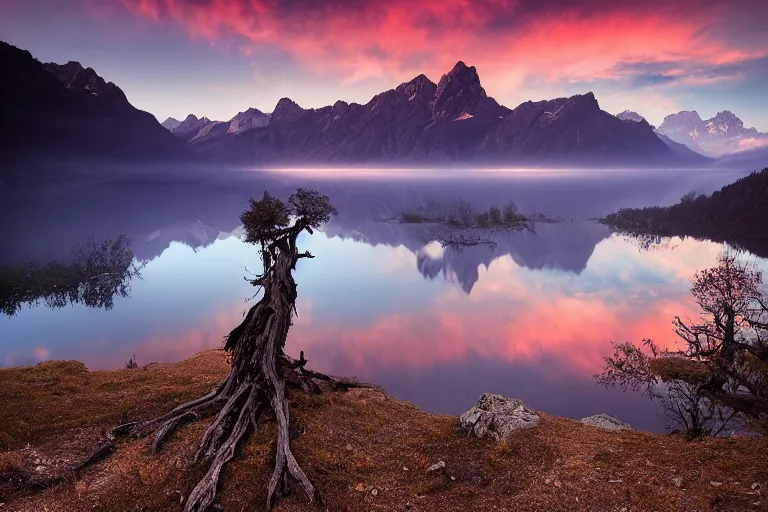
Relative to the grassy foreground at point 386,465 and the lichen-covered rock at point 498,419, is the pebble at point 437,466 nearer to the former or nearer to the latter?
the grassy foreground at point 386,465

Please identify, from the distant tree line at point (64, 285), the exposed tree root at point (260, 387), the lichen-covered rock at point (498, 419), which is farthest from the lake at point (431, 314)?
the exposed tree root at point (260, 387)

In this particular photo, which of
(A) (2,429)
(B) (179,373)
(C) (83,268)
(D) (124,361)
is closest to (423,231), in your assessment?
(C) (83,268)

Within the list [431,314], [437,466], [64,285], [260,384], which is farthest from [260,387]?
[64,285]

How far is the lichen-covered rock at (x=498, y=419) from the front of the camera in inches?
858

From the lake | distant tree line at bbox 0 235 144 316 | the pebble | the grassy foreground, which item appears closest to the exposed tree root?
the grassy foreground

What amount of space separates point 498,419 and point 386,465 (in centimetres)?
644

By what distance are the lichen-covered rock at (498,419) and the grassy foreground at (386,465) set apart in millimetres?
500

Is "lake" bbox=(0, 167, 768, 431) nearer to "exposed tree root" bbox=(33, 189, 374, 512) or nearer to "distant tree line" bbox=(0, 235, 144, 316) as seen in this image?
"distant tree line" bbox=(0, 235, 144, 316)

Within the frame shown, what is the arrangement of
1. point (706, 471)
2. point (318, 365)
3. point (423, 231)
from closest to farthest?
point (706, 471), point (318, 365), point (423, 231)

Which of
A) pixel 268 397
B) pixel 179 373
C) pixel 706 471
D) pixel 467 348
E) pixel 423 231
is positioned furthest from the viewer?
pixel 423 231

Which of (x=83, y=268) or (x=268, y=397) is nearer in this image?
(x=268, y=397)

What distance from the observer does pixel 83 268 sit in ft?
281

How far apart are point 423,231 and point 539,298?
76.3 m

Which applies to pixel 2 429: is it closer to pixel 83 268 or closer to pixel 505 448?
pixel 505 448
